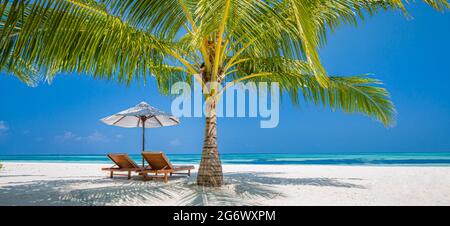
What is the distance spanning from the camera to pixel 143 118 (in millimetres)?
9867

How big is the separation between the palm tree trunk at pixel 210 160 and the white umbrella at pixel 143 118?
257 centimetres

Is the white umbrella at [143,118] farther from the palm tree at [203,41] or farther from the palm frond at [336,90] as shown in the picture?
the palm frond at [336,90]

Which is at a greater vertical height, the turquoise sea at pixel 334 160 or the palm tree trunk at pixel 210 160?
the palm tree trunk at pixel 210 160

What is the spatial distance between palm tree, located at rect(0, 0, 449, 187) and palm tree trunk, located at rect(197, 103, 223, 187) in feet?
0.06

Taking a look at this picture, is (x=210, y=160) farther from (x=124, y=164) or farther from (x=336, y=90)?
(x=124, y=164)

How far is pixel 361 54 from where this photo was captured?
7825 centimetres

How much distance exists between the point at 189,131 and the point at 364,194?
55880 millimetres

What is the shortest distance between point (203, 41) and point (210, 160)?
2.09 m

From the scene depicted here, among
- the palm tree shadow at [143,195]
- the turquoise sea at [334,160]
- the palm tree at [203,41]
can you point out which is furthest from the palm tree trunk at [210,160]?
the turquoise sea at [334,160]

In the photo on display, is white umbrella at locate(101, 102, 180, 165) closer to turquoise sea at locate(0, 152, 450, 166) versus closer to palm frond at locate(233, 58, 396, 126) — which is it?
palm frond at locate(233, 58, 396, 126)

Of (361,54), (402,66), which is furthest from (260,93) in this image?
(361,54)

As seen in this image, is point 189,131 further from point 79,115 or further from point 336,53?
point 336,53

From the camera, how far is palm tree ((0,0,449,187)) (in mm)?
4285

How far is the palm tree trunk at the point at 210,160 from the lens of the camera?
681cm
